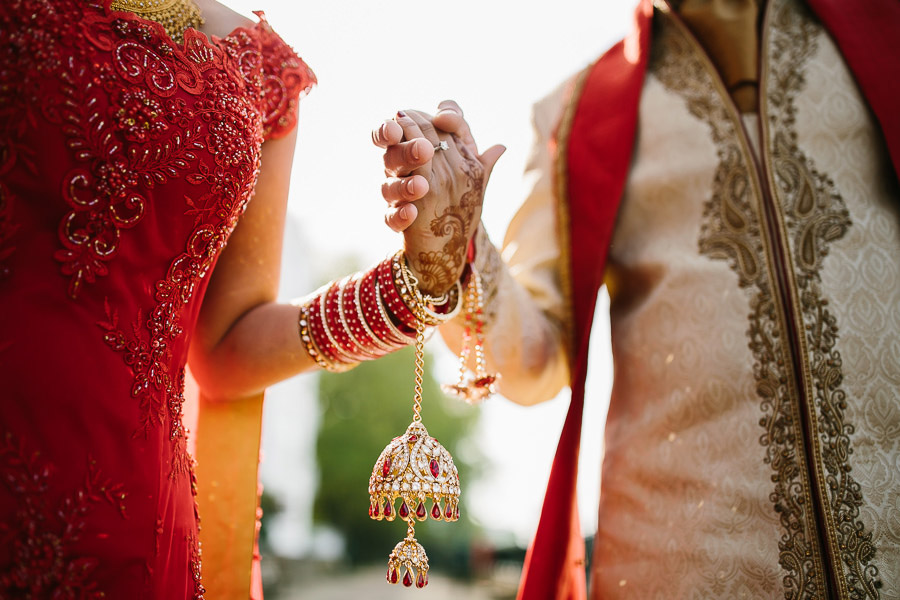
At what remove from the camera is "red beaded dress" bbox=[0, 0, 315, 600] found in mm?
848

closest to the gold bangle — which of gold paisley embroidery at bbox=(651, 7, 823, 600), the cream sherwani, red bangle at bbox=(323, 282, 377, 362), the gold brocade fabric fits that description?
red bangle at bbox=(323, 282, 377, 362)

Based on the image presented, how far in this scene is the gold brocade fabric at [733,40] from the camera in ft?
5.64

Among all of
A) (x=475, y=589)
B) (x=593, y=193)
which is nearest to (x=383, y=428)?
(x=475, y=589)

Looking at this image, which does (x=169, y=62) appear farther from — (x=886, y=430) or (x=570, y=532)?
(x=886, y=430)

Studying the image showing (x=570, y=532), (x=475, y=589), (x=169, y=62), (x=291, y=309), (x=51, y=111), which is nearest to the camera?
(x=51, y=111)

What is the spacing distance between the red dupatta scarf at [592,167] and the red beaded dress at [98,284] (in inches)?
28.8

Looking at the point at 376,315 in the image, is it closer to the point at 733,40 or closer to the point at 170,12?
the point at 170,12

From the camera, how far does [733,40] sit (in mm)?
1752

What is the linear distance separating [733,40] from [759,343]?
766 mm

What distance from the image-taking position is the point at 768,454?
140cm

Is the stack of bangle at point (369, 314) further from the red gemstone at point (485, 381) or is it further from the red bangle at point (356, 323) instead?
the red gemstone at point (485, 381)

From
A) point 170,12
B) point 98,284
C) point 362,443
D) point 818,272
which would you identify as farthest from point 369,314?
point 362,443

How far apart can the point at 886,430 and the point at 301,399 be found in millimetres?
16949

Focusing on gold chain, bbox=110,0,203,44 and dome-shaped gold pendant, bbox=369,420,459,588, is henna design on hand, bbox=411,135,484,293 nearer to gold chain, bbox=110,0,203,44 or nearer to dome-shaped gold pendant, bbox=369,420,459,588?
dome-shaped gold pendant, bbox=369,420,459,588
